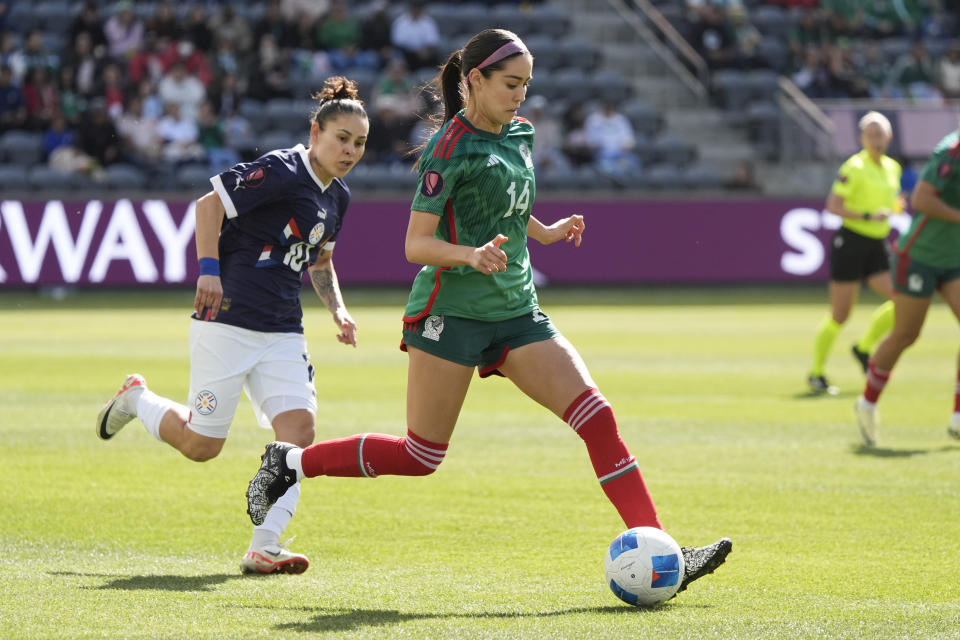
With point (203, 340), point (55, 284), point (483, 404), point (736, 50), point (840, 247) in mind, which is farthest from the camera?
point (736, 50)

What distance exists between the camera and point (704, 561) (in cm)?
567

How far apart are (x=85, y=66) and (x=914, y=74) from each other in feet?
55.8

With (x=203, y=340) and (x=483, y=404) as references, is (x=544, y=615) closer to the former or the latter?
(x=203, y=340)

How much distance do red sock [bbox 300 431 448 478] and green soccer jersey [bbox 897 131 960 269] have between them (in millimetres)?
5417

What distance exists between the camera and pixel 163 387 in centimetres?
1292

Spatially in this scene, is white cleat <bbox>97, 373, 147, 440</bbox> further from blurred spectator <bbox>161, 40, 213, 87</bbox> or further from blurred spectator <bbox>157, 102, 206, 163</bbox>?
blurred spectator <bbox>161, 40, 213, 87</bbox>

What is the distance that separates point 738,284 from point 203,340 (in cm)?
1993

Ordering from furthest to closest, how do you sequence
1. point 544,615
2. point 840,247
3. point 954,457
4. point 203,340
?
point 840,247 → point 954,457 → point 203,340 → point 544,615

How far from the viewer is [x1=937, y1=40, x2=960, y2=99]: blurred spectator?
29.1 m

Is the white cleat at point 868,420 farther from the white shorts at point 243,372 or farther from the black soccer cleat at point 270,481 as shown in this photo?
the black soccer cleat at point 270,481

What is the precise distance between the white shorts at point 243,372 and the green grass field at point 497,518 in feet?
2.28

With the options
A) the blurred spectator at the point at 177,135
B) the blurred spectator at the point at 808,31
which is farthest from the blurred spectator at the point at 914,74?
the blurred spectator at the point at 177,135

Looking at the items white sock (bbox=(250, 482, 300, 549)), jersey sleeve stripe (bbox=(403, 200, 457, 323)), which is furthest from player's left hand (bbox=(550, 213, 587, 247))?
white sock (bbox=(250, 482, 300, 549))

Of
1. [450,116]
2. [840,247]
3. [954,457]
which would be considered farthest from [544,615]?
[840,247]
